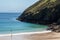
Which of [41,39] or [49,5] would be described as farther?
[49,5]

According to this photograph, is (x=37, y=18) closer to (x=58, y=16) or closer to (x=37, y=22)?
(x=37, y=22)

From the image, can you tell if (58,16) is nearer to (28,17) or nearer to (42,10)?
(42,10)

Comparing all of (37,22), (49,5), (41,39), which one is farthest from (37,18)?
(41,39)

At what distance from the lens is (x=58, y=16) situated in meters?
57.9

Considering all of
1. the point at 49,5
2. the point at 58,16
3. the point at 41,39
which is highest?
the point at 49,5

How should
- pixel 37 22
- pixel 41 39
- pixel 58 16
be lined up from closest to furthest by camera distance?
pixel 41 39 < pixel 58 16 < pixel 37 22

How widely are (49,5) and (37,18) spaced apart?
17.2 feet

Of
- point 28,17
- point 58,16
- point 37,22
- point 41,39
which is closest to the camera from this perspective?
point 41,39

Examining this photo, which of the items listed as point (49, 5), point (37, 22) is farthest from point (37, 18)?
point (49, 5)

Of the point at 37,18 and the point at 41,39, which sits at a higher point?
the point at 37,18

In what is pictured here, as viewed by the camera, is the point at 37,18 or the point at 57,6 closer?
the point at 57,6

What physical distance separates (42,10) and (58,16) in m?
6.80

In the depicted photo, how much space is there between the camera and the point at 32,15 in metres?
66.4

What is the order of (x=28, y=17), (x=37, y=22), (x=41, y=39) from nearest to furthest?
(x=41, y=39)
(x=37, y=22)
(x=28, y=17)
